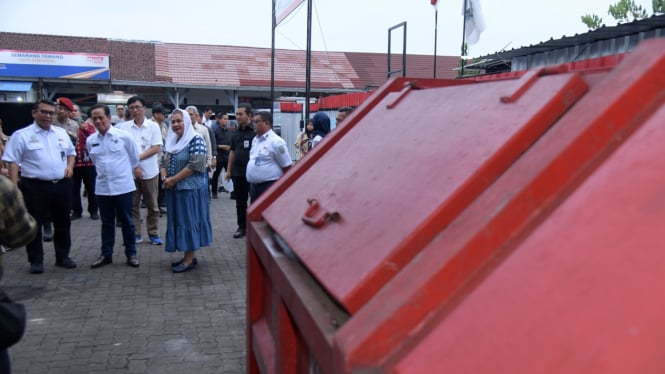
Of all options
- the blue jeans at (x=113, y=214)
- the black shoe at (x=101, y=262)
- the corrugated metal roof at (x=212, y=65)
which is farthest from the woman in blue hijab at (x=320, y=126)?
the corrugated metal roof at (x=212, y=65)

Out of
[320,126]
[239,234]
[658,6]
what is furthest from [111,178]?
[658,6]

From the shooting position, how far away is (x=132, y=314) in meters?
4.52

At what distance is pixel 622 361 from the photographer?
3.48 ft

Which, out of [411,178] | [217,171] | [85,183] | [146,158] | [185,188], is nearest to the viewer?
[411,178]

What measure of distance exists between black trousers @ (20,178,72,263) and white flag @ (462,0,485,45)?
894cm

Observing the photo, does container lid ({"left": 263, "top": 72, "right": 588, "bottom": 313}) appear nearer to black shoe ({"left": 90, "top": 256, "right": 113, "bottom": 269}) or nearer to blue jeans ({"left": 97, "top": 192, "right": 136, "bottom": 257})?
blue jeans ({"left": 97, "top": 192, "right": 136, "bottom": 257})

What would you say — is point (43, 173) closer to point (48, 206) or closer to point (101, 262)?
point (48, 206)

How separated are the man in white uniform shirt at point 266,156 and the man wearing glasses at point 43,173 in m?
1.99

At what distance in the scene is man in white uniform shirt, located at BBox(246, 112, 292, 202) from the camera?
245 inches

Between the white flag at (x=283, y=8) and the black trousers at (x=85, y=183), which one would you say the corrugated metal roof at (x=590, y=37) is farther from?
the black trousers at (x=85, y=183)

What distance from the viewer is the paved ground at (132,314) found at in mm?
3648

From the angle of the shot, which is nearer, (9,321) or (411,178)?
(411,178)

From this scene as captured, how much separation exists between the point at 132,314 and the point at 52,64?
75.5 ft

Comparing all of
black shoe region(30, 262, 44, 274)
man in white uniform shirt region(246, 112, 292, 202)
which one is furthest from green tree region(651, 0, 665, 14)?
black shoe region(30, 262, 44, 274)
